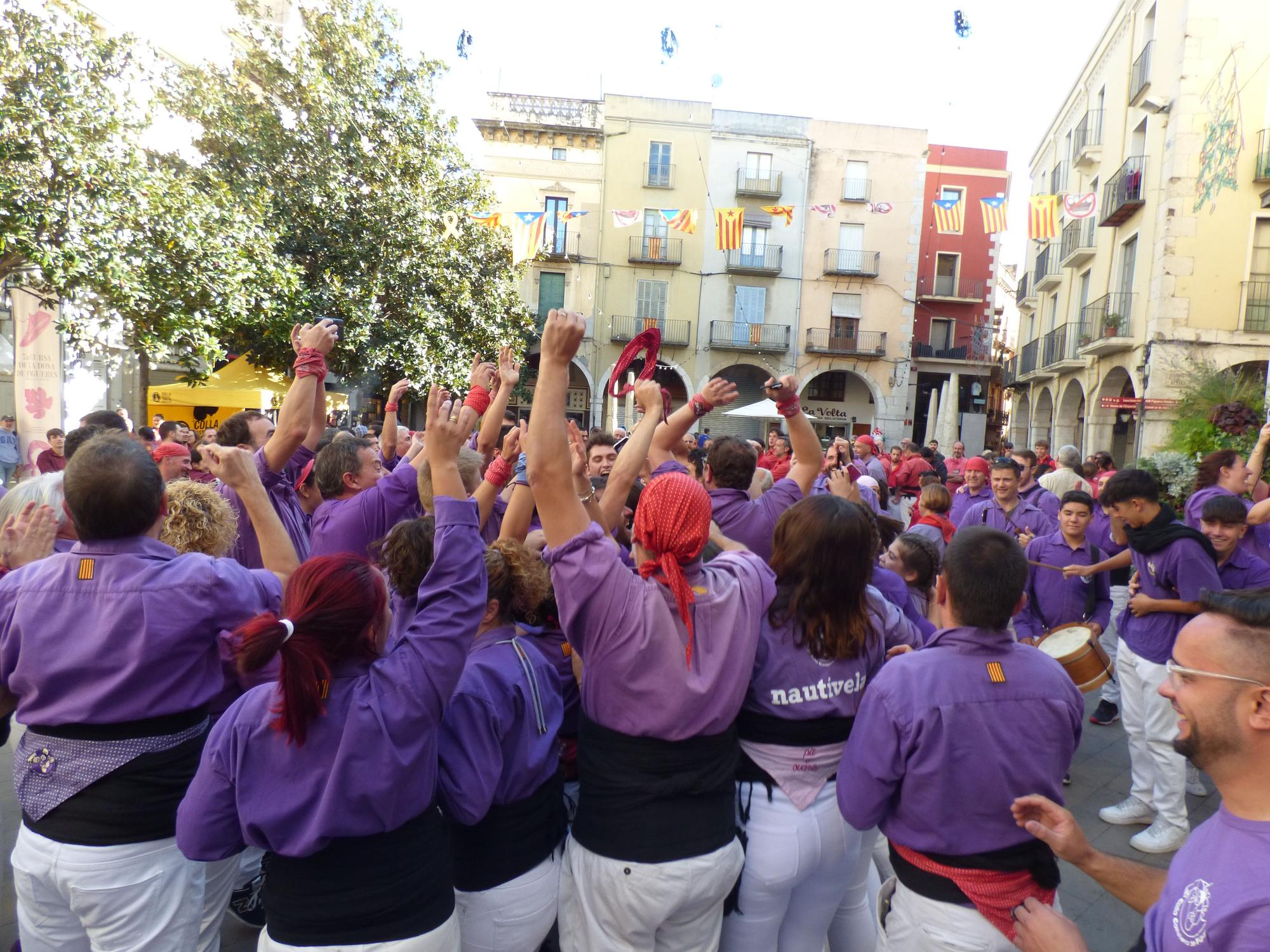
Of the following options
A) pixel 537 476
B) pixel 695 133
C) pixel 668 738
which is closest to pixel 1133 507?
pixel 668 738

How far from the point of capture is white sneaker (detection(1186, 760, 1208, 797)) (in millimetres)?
4738

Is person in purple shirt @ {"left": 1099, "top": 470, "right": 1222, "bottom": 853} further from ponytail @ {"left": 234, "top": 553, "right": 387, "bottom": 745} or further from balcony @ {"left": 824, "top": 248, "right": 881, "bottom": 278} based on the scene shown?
balcony @ {"left": 824, "top": 248, "right": 881, "bottom": 278}

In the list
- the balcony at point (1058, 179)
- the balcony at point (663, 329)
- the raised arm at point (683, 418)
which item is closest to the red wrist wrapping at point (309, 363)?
the raised arm at point (683, 418)

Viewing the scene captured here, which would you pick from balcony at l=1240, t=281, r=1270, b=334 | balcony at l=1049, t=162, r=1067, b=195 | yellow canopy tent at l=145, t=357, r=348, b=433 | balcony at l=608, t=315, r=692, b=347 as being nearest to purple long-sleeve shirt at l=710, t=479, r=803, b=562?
yellow canopy tent at l=145, t=357, r=348, b=433

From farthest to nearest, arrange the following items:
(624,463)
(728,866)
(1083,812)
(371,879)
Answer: (1083,812) → (624,463) → (728,866) → (371,879)

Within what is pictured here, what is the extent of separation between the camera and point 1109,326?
1714 cm

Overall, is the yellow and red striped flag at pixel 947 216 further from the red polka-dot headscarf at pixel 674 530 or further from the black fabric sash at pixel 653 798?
the black fabric sash at pixel 653 798

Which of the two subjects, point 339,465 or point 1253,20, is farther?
point 1253,20

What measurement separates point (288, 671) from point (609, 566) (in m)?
0.73

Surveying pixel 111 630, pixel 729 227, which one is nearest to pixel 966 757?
pixel 111 630

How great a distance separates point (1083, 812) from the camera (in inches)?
179

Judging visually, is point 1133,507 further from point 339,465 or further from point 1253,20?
point 1253,20

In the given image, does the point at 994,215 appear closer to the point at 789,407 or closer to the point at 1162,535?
the point at 1162,535

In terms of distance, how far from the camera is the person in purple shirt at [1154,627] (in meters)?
4.01
